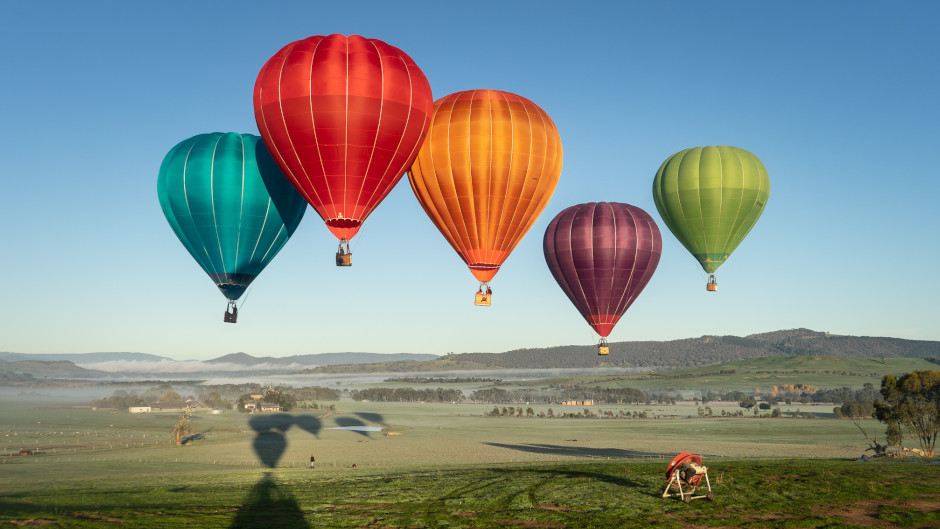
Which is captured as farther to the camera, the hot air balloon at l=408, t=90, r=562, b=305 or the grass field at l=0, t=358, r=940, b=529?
the hot air balloon at l=408, t=90, r=562, b=305

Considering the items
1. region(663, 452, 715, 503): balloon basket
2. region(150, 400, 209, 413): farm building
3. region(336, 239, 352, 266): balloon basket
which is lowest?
region(150, 400, 209, 413): farm building

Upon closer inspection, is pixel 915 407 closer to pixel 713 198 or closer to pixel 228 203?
pixel 713 198

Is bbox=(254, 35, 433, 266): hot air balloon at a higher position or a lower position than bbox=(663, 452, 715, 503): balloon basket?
higher

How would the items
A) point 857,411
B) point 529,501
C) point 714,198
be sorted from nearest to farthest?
point 529,501 < point 714,198 < point 857,411

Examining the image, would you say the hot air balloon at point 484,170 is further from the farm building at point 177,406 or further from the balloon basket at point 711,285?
the farm building at point 177,406

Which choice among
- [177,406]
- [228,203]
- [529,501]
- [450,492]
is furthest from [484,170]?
[177,406]

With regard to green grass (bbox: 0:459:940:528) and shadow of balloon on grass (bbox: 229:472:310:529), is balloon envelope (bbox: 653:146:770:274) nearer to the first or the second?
green grass (bbox: 0:459:940:528)

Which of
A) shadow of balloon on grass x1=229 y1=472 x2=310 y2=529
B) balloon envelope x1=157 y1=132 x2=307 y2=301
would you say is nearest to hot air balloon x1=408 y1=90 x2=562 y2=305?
balloon envelope x1=157 y1=132 x2=307 y2=301
